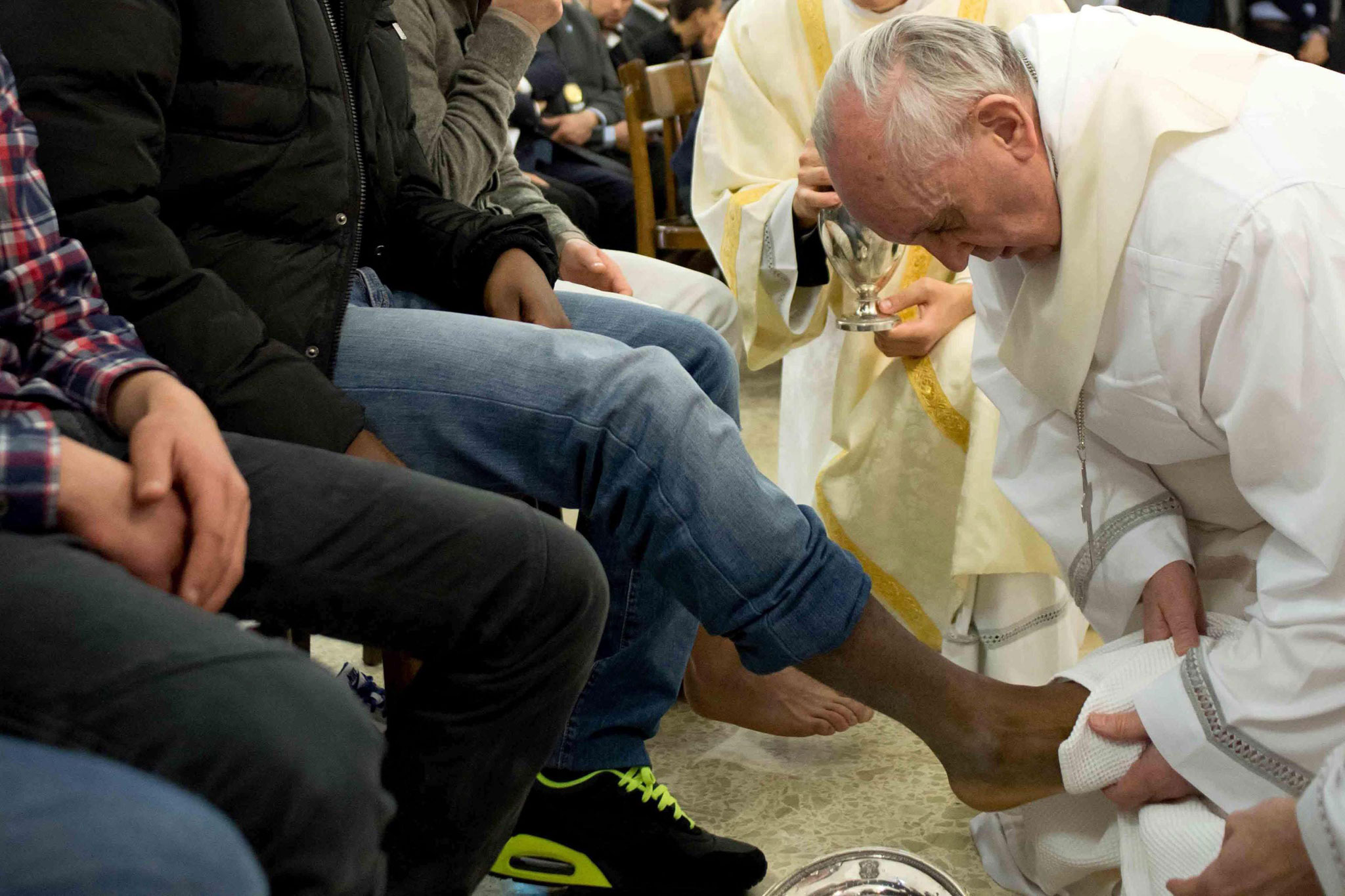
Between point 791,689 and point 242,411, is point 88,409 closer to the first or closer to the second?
point 242,411

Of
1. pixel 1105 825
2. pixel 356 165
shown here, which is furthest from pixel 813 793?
pixel 356 165

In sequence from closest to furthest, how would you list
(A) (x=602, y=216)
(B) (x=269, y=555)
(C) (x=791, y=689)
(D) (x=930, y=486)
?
(B) (x=269, y=555) → (C) (x=791, y=689) → (D) (x=930, y=486) → (A) (x=602, y=216)

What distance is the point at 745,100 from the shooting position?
8.13ft

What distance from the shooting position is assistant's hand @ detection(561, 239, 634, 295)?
2.20 m

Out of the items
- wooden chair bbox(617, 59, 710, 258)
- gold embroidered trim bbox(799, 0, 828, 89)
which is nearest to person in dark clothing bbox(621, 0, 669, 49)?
wooden chair bbox(617, 59, 710, 258)

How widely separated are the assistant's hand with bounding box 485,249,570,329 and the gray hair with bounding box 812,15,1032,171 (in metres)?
0.49

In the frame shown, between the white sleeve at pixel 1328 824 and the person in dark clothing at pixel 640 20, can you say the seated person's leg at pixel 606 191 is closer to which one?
the person in dark clothing at pixel 640 20

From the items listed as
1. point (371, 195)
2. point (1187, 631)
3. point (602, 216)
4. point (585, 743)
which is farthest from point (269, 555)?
point (602, 216)

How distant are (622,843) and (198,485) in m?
0.79

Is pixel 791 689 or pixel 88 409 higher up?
pixel 88 409

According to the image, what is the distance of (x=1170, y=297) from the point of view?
4.32 ft

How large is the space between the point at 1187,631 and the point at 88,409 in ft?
3.88

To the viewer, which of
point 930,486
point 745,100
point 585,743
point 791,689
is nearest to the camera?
point 585,743

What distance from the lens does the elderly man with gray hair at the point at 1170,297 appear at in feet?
4.06
